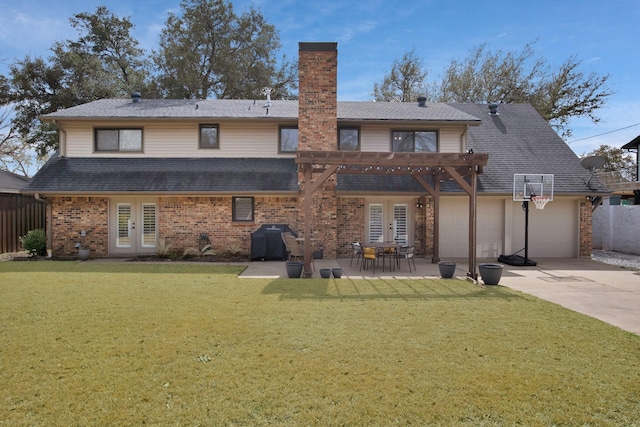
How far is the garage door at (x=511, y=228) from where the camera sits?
43.5ft

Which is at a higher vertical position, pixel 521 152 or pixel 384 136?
pixel 384 136

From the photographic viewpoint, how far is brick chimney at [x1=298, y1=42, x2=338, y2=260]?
12758mm

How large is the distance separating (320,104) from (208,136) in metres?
4.15

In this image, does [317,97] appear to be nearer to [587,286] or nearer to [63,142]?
[63,142]

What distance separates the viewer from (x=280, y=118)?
13.2 metres

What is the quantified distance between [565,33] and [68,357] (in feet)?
67.6

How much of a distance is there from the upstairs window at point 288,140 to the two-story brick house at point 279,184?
0.04m

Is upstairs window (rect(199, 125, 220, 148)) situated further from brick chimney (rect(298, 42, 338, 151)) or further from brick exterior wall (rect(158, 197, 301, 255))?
brick chimney (rect(298, 42, 338, 151))

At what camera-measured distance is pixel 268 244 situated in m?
12.3

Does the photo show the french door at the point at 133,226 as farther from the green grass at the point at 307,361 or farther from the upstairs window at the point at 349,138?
the upstairs window at the point at 349,138

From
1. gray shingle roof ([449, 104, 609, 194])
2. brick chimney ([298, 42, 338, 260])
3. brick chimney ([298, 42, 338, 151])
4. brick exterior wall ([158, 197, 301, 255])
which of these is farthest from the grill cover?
gray shingle roof ([449, 104, 609, 194])

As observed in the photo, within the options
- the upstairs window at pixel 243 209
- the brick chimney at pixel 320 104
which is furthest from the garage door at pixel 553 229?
the upstairs window at pixel 243 209

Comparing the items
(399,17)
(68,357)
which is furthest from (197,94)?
(68,357)

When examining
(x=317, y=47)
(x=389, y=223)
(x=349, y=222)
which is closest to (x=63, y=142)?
(x=317, y=47)
